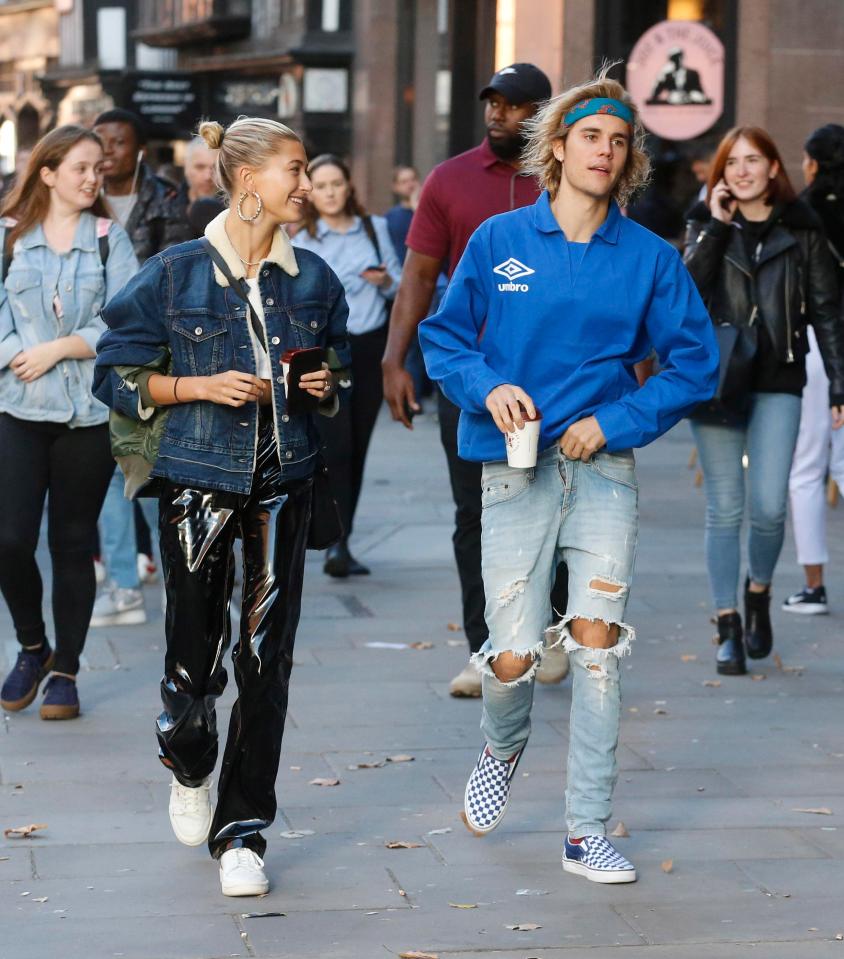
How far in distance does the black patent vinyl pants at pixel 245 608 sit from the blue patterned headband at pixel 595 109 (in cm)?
109

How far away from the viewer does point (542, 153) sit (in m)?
5.15

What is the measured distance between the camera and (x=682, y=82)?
16.5m

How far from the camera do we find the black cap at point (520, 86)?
675 cm

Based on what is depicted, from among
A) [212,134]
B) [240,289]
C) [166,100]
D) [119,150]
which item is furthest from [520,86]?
[166,100]

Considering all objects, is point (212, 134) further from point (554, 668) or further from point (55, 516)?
point (554, 668)

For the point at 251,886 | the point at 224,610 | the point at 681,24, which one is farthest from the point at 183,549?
the point at 681,24

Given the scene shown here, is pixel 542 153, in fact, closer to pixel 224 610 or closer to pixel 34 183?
pixel 224 610

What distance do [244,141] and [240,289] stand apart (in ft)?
1.16

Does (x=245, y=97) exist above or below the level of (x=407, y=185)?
above

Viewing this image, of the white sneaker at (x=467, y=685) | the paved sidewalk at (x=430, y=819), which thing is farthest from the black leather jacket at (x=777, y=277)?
the white sneaker at (x=467, y=685)

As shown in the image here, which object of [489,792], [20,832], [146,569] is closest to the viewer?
[489,792]

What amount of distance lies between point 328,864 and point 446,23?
18250 mm

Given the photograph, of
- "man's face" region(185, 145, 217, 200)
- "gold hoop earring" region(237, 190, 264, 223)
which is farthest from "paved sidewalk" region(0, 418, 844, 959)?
"man's face" region(185, 145, 217, 200)

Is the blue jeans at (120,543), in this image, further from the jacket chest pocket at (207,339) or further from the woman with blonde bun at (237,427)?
the jacket chest pocket at (207,339)
